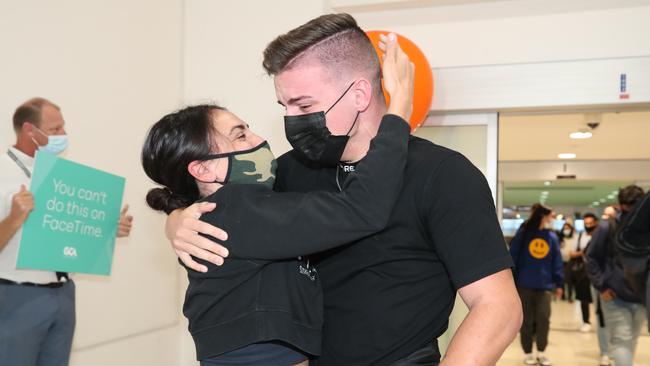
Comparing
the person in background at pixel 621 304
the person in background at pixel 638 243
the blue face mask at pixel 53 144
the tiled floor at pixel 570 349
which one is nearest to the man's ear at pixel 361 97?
the blue face mask at pixel 53 144

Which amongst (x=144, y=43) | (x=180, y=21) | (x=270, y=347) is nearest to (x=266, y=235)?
(x=270, y=347)

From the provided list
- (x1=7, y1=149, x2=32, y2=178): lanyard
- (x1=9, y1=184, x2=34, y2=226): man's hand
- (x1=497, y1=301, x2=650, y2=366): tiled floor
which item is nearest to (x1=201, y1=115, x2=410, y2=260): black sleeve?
(x1=9, y1=184, x2=34, y2=226): man's hand

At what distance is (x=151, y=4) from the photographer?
3861 millimetres

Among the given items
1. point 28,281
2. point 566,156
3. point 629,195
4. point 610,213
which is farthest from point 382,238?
point 566,156

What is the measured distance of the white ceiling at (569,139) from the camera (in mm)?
6688

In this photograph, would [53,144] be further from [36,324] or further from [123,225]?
[36,324]

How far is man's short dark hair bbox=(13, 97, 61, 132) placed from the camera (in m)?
2.63

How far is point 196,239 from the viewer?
131cm

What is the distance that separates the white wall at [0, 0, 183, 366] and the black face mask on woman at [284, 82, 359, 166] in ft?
5.76

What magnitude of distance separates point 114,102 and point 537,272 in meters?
4.02

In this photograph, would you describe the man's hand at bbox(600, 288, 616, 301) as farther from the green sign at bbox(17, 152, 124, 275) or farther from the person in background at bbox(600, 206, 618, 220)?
the green sign at bbox(17, 152, 124, 275)

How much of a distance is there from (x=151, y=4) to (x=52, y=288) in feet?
6.69

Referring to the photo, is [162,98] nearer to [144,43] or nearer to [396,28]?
[144,43]

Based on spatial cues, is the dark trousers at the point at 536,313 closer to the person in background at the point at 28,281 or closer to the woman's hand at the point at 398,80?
the person in background at the point at 28,281
